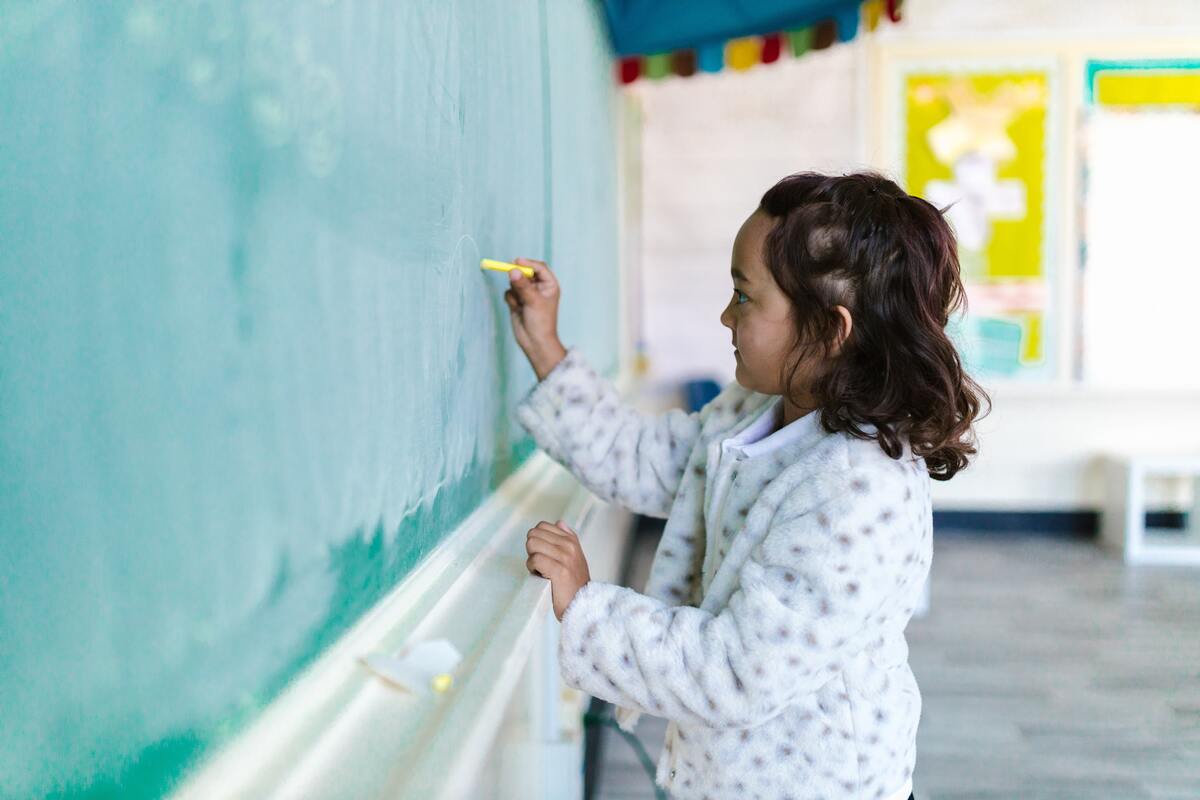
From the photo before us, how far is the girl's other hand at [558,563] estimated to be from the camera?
2.62 ft

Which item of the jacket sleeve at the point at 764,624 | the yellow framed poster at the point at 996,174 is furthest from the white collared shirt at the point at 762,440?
the yellow framed poster at the point at 996,174

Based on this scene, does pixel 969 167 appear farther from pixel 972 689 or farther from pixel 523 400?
pixel 523 400

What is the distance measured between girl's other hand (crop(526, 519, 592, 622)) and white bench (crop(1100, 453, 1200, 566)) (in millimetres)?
3527

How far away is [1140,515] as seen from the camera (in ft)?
12.3

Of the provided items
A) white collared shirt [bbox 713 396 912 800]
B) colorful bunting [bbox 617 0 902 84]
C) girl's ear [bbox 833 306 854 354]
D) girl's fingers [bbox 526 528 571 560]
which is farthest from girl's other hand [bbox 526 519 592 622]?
colorful bunting [bbox 617 0 902 84]

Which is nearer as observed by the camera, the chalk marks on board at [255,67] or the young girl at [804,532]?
the chalk marks on board at [255,67]

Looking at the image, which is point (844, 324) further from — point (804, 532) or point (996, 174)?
point (996, 174)

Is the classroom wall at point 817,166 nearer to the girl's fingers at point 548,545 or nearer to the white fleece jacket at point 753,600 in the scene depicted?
the white fleece jacket at point 753,600

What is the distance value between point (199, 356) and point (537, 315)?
66 centimetres

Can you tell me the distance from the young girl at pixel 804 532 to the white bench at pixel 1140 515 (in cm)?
324

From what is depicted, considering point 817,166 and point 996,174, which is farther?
point 996,174

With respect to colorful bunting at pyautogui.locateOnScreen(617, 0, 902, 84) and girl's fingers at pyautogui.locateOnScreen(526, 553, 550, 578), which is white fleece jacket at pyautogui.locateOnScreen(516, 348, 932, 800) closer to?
girl's fingers at pyautogui.locateOnScreen(526, 553, 550, 578)

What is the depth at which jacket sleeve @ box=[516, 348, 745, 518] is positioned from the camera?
1062 mm

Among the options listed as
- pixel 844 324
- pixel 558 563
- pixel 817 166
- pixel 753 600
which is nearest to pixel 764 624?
pixel 753 600
